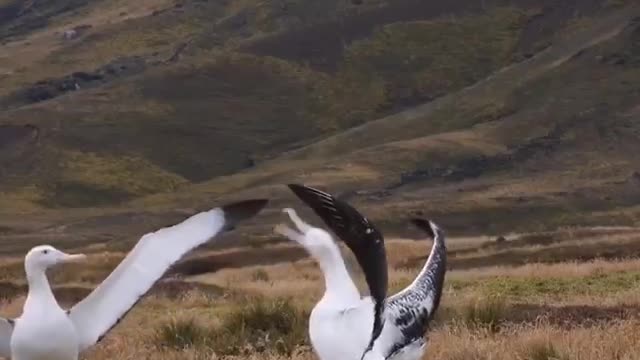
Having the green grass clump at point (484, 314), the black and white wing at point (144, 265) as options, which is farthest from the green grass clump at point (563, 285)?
the black and white wing at point (144, 265)

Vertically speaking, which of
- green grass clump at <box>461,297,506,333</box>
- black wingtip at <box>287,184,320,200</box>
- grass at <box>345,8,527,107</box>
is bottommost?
grass at <box>345,8,527,107</box>

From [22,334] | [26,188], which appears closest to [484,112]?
[26,188]

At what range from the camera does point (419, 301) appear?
305 inches

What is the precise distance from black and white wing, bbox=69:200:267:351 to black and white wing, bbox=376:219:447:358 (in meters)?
1.01

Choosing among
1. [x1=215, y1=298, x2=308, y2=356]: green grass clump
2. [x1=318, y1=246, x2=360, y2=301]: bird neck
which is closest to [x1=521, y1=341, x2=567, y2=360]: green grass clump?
[x1=215, y1=298, x2=308, y2=356]: green grass clump

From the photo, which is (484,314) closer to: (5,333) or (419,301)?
(419,301)

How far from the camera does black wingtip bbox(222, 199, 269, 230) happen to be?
725 cm

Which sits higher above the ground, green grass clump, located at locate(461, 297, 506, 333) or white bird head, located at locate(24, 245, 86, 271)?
white bird head, located at locate(24, 245, 86, 271)

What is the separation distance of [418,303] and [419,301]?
1.3 inches

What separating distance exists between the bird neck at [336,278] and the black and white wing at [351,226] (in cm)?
64

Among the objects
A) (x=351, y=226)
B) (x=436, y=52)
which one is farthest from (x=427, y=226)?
(x=436, y=52)

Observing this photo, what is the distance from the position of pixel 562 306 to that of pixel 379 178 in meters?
82.7

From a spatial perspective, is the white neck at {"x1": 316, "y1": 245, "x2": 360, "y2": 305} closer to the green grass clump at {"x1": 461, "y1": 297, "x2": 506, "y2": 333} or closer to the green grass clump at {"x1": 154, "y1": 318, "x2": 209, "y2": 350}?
the green grass clump at {"x1": 154, "y1": 318, "x2": 209, "y2": 350}

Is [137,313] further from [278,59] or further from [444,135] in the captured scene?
[278,59]
